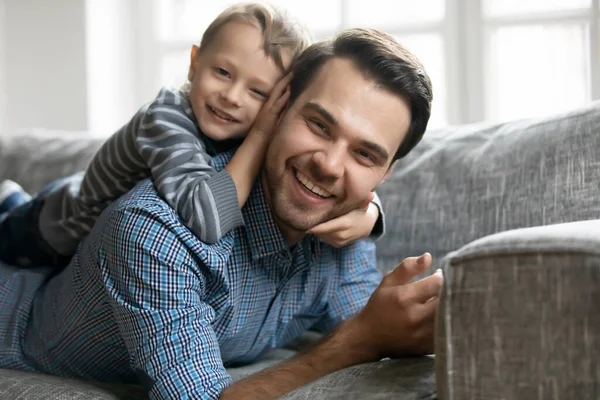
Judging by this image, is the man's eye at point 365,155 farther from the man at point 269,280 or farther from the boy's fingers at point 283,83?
the boy's fingers at point 283,83

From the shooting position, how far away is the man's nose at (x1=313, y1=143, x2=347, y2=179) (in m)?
1.62

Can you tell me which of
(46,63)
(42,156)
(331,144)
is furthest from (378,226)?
(46,63)

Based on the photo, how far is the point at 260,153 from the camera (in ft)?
5.65

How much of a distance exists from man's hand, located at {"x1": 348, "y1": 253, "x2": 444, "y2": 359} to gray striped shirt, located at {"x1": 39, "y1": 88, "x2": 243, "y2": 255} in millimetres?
322

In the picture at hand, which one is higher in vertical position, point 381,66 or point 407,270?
point 381,66

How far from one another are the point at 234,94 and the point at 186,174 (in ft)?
0.79

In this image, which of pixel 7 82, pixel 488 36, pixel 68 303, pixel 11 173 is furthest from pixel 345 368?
pixel 7 82

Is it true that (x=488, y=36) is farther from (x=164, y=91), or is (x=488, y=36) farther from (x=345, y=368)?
(x=345, y=368)

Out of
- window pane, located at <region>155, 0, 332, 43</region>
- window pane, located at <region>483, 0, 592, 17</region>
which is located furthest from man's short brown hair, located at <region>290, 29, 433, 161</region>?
window pane, located at <region>155, 0, 332, 43</region>

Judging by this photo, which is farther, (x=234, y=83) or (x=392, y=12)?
(x=392, y=12)

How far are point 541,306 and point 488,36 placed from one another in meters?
2.17

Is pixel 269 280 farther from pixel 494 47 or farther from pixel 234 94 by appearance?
pixel 494 47

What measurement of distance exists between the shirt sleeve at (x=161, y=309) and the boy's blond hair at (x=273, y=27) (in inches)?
19.1

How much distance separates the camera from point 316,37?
11.0 ft
